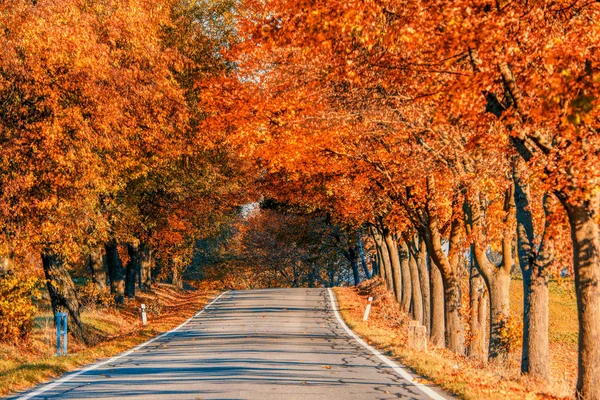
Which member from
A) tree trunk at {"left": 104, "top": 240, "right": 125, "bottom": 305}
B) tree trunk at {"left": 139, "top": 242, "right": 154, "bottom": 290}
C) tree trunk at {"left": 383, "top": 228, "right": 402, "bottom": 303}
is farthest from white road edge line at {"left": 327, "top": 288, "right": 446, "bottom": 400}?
tree trunk at {"left": 139, "top": 242, "right": 154, "bottom": 290}

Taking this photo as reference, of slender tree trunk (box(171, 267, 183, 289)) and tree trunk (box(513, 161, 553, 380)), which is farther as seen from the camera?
slender tree trunk (box(171, 267, 183, 289))

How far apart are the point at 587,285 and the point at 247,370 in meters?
5.98

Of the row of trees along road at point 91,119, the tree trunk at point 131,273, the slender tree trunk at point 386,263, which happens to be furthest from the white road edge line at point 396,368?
the slender tree trunk at point 386,263

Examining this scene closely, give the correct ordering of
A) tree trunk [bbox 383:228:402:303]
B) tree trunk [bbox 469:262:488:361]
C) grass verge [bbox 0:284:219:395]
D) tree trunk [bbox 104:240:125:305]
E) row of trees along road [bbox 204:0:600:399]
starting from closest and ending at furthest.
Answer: row of trees along road [bbox 204:0:600:399], grass verge [bbox 0:284:219:395], tree trunk [bbox 469:262:488:361], tree trunk [bbox 104:240:125:305], tree trunk [bbox 383:228:402:303]

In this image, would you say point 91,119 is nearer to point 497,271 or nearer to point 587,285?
point 497,271

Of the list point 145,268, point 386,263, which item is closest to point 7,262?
point 386,263

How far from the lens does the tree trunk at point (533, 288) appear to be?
15.5 metres

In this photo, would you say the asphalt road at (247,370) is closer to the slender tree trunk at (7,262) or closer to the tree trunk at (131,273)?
the slender tree trunk at (7,262)

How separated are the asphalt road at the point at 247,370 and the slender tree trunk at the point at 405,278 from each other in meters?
10.1

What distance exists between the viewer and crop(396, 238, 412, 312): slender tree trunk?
1458 inches

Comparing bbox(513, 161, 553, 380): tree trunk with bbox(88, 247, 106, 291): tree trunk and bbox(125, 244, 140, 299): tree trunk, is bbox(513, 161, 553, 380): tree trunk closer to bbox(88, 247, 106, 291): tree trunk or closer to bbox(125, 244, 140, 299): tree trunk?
bbox(88, 247, 106, 291): tree trunk

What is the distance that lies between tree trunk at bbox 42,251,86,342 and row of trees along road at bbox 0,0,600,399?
6 centimetres

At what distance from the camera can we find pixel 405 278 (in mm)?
37750

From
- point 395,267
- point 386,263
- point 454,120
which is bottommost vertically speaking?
point 395,267
